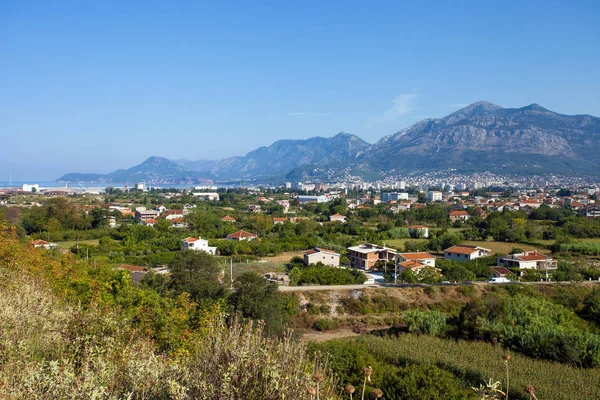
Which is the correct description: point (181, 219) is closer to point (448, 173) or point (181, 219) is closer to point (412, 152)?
point (448, 173)

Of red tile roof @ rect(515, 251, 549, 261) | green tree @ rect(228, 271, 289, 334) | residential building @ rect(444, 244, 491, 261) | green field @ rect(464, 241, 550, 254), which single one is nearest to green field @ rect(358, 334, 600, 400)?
green tree @ rect(228, 271, 289, 334)

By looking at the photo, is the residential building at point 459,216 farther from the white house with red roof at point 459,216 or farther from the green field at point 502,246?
the green field at point 502,246

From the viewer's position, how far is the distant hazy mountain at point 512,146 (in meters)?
145

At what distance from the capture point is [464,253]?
26516mm

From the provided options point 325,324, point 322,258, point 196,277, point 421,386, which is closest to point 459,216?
point 322,258

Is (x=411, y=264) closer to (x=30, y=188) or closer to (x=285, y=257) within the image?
(x=285, y=257)

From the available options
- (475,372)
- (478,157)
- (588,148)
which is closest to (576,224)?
(475,372)

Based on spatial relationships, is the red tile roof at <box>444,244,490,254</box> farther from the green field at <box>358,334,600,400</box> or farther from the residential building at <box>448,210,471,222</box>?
the residential building at <box>448,210,471,222</box>

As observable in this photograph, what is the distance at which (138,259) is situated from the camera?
25031 millimetres

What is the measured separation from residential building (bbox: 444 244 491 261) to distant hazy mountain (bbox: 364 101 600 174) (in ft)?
403

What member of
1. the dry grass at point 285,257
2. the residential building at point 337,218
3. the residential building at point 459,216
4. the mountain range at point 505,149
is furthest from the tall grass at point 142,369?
the mountain range at point 505,149

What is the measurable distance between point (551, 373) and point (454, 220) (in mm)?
35937

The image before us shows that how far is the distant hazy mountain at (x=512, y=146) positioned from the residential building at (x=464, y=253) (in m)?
123

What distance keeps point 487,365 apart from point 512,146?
165367mm
